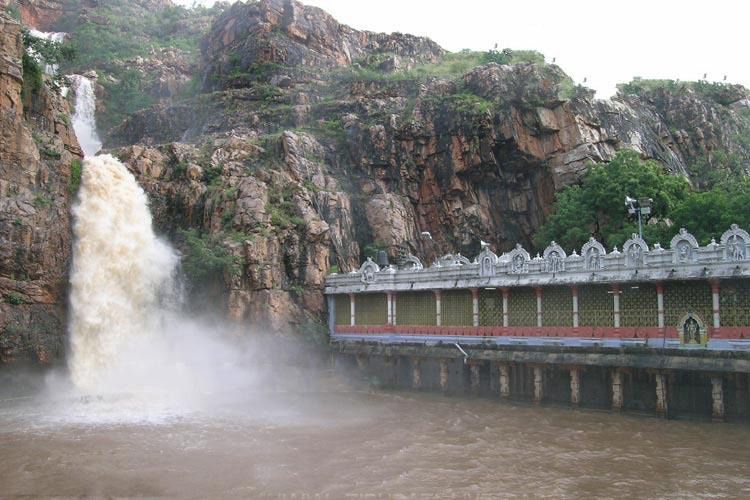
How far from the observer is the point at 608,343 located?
2927 centimetres

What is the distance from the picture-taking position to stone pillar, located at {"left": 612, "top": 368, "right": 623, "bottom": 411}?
91.4 feet

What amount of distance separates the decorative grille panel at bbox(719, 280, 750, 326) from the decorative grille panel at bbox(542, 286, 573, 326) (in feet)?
21.6

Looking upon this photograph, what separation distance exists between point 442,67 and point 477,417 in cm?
4248

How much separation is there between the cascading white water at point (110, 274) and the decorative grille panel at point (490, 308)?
1753 cm

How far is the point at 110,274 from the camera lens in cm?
3597

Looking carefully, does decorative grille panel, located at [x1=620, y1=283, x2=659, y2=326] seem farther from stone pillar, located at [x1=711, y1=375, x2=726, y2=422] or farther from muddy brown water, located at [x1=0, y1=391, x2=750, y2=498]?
muddy brown water, located at [x1=0, y1=391, x2=750, y2=498]

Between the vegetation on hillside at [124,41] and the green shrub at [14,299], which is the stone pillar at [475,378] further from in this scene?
the vegetation on hillside at [124,41]

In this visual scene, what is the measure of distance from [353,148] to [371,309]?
17134mm

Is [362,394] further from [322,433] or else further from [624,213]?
[624,213]

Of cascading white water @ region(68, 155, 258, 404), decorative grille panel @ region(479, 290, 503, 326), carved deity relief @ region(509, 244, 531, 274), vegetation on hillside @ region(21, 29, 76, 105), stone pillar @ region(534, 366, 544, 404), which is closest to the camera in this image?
stone pillar @ region(534, 366, 544, 404)

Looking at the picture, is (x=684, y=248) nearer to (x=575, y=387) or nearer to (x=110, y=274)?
(x=575, y=387)

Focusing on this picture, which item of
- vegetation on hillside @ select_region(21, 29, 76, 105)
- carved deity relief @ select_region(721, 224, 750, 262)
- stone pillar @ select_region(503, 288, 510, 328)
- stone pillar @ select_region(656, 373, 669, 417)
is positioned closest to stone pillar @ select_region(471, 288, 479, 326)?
stone pillar @ select_region(503, 288, 510, 328)

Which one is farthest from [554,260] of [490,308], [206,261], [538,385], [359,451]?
[206,261]

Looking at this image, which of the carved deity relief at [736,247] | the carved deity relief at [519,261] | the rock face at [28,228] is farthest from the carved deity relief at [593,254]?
the rock face at [28,228]
